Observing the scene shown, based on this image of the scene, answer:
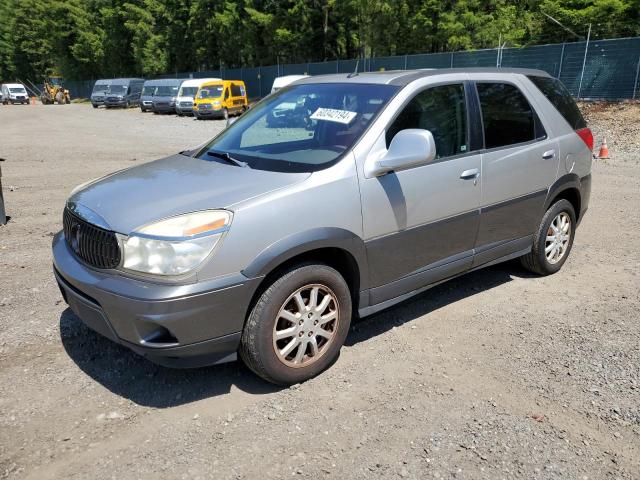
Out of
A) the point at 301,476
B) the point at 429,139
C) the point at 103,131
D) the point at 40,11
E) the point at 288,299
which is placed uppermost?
the point at 40,11

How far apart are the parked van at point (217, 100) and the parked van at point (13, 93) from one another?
39.0m

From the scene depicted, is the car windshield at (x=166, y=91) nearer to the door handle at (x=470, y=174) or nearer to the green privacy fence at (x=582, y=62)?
the green privacy fence at (x=582, y=62)

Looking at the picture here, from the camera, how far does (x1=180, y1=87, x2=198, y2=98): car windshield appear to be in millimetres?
32781

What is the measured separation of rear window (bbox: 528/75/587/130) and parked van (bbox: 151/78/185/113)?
33.1 m

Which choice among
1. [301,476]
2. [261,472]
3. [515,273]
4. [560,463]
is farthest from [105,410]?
[515,273]

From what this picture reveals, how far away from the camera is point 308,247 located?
308cm

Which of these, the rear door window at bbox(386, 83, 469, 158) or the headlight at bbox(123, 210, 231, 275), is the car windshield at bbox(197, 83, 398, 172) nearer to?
the rear door window at bbox(386, 83, 469, 158)

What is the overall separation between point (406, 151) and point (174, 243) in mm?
1532

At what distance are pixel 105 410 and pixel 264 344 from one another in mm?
998

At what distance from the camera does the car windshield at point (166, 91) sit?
3588 centimetres

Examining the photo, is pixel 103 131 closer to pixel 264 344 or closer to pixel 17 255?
pixel 17 255

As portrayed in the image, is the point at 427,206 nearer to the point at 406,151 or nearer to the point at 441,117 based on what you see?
the point at 406,151

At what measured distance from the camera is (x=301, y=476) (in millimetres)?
2566

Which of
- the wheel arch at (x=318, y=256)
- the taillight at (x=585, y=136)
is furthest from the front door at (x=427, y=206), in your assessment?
the taillight at (x=585, y=136)
